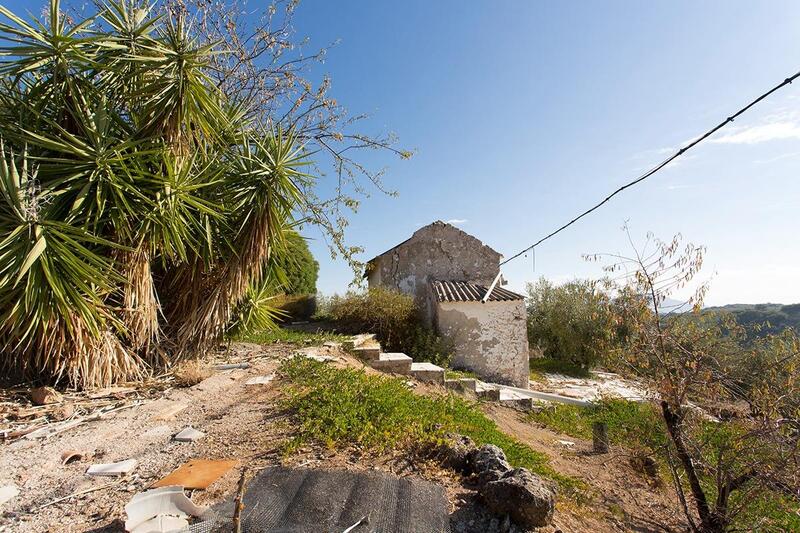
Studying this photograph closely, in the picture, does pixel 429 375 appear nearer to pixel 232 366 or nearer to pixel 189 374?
pixel 232 366

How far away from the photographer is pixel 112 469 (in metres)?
3.07

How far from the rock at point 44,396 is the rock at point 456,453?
429 cm

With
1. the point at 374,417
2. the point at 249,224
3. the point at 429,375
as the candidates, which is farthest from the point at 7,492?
the point at 429,375

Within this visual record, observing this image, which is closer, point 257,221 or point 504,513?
point 504,513

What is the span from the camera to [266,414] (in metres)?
4.22

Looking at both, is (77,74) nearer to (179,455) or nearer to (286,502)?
(179,455)

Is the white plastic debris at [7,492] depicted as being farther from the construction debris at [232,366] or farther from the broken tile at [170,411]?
the construction debris at [232,366]

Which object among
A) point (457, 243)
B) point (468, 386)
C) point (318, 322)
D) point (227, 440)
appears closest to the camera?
point (227, 440)

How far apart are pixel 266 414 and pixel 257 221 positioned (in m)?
2.90

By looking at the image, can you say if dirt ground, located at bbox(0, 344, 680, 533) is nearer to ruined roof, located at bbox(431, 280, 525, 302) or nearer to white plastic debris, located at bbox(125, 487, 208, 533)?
white plastic debris, located at bbox(125, 487, 208, 533)

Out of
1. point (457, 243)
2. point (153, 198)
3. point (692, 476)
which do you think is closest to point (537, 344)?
point (457, 243)

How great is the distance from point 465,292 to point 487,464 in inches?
353

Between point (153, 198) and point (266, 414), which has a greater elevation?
point (153, 198)

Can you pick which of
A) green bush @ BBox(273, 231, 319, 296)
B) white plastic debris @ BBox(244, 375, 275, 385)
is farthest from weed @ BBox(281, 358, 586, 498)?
green bush @ BBox(273, 231, 319, 296)
